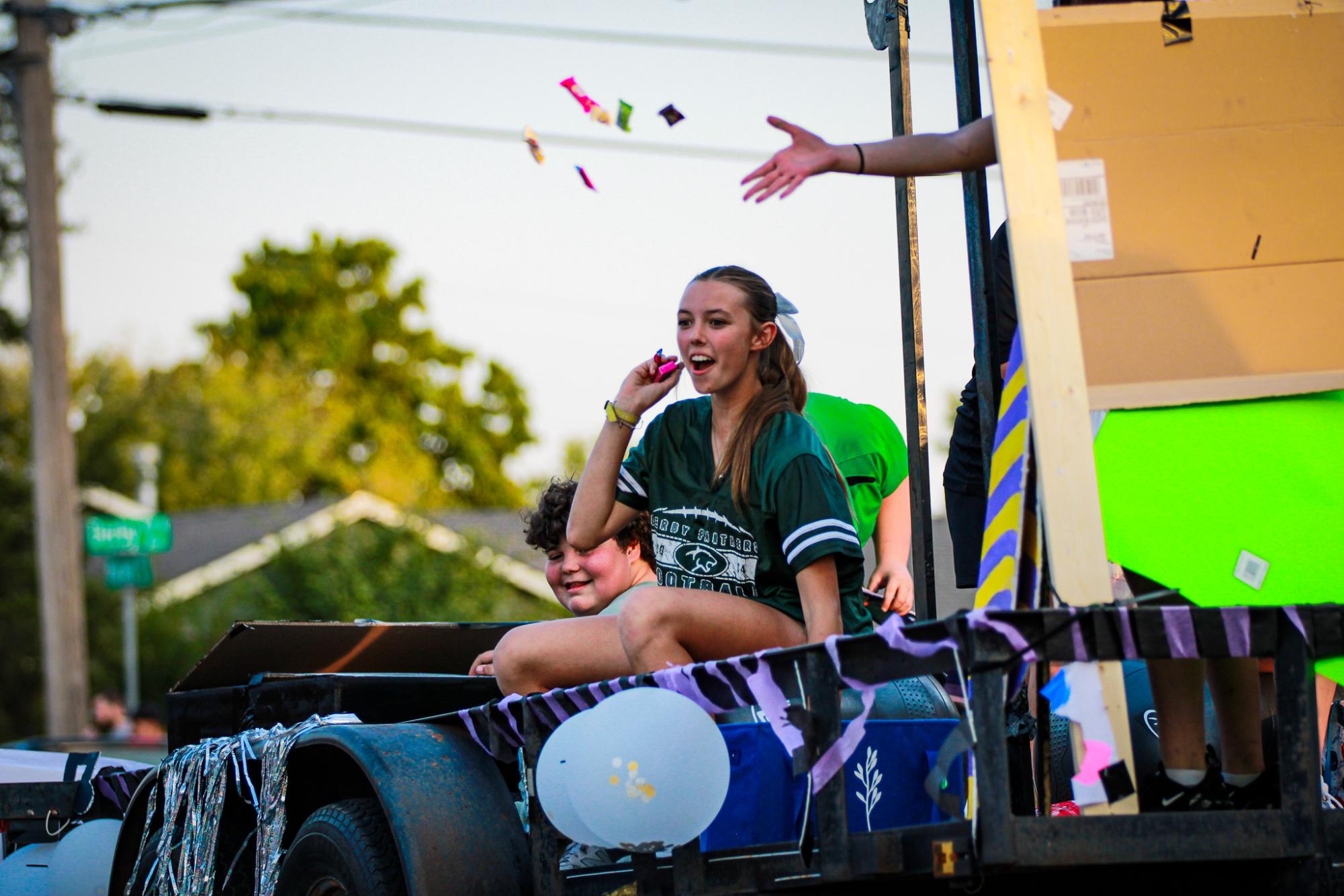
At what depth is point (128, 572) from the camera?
18.1m

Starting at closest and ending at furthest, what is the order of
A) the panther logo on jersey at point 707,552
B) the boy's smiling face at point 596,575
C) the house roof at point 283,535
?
the panther logo on jersey at point 707,552 → the boy's smiling face at point 596,575 → the house roof at point 283,535

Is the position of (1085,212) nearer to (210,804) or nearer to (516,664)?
(516,664)

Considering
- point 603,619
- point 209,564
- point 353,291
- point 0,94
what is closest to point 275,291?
point 353,291

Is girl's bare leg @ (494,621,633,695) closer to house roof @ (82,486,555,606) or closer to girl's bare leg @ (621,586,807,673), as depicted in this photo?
girl's bare leg @ (621,586,807,673)

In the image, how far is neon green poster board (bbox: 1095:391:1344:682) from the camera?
2730mm

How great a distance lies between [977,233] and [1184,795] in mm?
1373

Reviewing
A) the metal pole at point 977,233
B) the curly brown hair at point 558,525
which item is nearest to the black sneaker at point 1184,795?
the metal pole at point 977,233

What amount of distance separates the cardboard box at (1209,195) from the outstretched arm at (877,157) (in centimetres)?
25

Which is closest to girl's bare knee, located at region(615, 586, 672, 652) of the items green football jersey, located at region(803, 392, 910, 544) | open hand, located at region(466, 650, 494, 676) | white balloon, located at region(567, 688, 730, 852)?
white balloon, located at region(567, 688, 730, 852)

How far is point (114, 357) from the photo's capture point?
154ft

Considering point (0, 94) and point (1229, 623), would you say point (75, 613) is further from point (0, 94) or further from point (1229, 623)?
point (1229, 623)

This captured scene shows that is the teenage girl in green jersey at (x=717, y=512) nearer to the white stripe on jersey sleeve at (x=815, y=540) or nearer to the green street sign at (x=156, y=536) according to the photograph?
the white stripe on jersey sleeve at (x=815, y=540)

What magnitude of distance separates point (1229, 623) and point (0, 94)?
16.8 metres

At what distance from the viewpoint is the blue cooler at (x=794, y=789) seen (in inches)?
113
